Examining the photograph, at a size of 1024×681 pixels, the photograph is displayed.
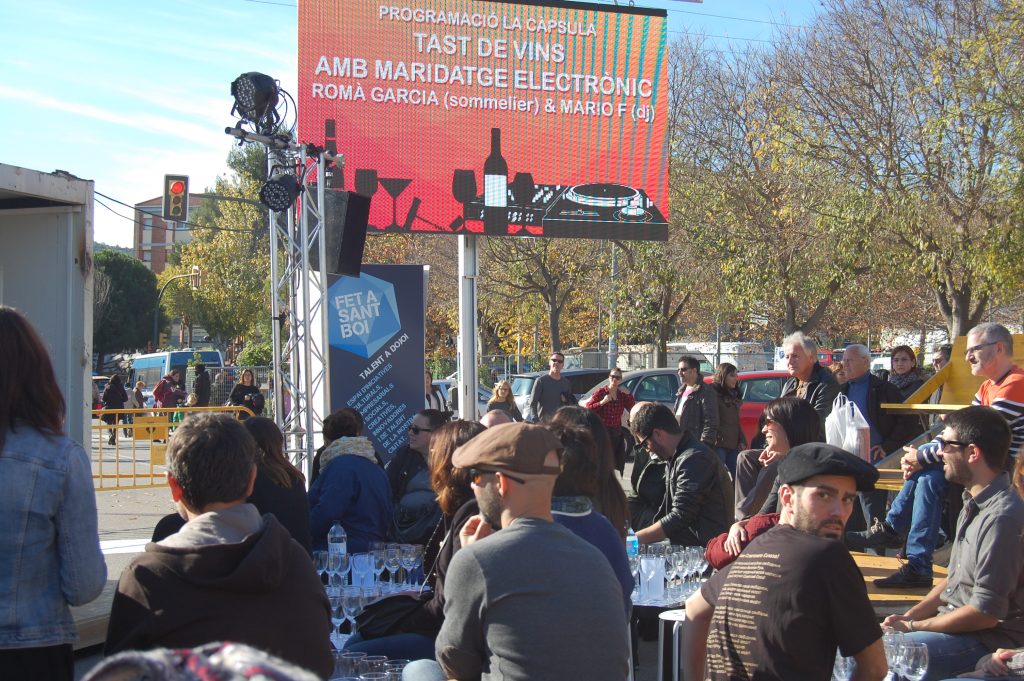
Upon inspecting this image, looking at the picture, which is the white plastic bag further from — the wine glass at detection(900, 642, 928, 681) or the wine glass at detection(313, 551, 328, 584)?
the wine glass at detection(313, 551, 328, 584)

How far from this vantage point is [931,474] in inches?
235

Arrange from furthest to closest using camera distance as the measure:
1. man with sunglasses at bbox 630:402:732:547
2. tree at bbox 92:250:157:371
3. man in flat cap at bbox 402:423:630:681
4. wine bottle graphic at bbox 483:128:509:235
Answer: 1. tree at bbox 92:250:157:371
2. wine bottle graphic at bbox 483:128:509:235
3. man with sunglasses at bbox 630:402:732:547
4. man in flat cap at bbox 402:423:630:681

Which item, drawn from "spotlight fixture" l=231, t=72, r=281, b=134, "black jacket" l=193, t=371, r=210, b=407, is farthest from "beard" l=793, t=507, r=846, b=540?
"black jacket" l=193, t=371, r=210, b=407

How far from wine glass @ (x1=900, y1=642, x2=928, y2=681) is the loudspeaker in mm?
7081

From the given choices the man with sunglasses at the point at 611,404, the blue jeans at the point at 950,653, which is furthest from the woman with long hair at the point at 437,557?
the man with sunglasses at the point at 611,404

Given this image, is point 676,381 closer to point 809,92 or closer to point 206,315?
point 809,92

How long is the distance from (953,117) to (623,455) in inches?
292

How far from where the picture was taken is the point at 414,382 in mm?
11445

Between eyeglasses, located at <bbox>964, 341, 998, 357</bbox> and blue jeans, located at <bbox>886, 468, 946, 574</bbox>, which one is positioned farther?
eyeglasses, located at <bbox>964, 341, 998, 357</bbox>

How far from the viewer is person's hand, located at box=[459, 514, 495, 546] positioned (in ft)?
10.4

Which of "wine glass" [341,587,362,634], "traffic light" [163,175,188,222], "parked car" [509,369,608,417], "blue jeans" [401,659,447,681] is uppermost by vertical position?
"traffic light" [163,175,188,222]

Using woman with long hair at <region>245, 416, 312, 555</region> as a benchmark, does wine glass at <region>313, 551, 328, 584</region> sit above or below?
below

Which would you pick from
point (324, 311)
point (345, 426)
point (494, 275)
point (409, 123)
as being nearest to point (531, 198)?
point (409, 123)

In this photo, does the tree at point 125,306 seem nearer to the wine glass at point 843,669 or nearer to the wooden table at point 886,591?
the wooden table at point 886,591
